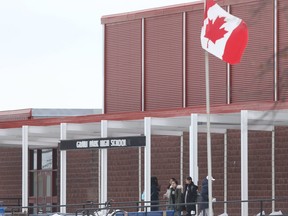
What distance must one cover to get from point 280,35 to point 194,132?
7996mm

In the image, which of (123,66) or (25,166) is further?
(123,66)

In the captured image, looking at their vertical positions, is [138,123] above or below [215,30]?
below

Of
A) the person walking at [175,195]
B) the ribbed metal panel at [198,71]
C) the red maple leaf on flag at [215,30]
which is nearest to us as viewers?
the red maple leaf on flag at [215,30]

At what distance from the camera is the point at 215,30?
2048 cm

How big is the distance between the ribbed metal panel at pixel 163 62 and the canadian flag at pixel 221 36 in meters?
18.0

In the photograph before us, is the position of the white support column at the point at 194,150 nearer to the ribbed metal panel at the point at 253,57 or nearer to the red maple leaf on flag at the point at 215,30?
the ribbed metal panel at the point at 253,57

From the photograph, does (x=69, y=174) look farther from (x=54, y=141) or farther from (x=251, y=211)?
(x=251, y=211)

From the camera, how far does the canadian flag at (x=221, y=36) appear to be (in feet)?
62.9

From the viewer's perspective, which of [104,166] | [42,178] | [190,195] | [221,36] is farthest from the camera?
[42,178]

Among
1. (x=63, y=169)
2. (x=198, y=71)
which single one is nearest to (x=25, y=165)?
(x=63, y=169)

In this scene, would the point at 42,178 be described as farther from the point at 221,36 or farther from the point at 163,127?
the point at 221,36

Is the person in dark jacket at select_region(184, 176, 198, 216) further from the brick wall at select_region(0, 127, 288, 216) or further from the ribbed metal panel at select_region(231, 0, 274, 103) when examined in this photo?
the ribbed metal panel at select_region(231, 0, 274, 103)

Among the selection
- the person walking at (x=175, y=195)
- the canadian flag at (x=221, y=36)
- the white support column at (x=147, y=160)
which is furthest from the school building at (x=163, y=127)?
the canadian flag at (x=221, y=36)

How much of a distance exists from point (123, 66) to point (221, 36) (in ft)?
71.7
